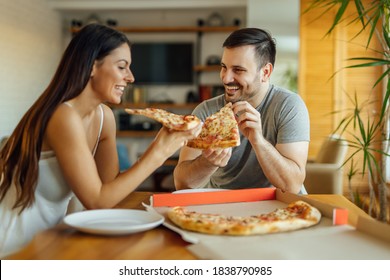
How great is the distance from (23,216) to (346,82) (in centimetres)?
546

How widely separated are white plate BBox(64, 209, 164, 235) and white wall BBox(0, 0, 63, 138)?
A: 4804mm

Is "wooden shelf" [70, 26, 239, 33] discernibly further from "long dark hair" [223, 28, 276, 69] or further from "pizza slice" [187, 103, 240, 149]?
"pizza slice" [187, 103, 240, 149]

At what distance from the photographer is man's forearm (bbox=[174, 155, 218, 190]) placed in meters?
2.07

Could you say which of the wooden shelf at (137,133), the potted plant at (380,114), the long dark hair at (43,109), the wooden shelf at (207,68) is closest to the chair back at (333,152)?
the potted plant at (380,114)

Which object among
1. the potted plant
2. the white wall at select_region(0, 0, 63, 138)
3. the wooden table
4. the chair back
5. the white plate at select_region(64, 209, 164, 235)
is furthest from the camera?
the white wall at select_region(0, 0, 63, 138)

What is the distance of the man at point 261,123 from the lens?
6.95 ft

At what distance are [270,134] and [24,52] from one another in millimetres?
4818

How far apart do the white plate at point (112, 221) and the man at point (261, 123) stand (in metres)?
0.74

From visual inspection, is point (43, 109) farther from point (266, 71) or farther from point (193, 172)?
point (266, 71)

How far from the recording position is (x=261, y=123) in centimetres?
230

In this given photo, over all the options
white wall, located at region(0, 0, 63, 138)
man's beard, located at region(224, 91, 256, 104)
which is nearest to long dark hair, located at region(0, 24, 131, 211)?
man's beard, located at region(224, 91, 256, 104)

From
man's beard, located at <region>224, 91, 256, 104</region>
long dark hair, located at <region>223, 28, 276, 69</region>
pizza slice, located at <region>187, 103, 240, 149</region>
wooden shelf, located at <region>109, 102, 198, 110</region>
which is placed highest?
long dark hair, located at <region>223, 28, 276, 69</region>

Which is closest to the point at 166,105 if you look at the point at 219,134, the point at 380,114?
the point at 380,114

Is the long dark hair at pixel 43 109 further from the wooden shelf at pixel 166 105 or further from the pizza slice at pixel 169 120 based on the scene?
the wooden shelf at pixel 166 105
